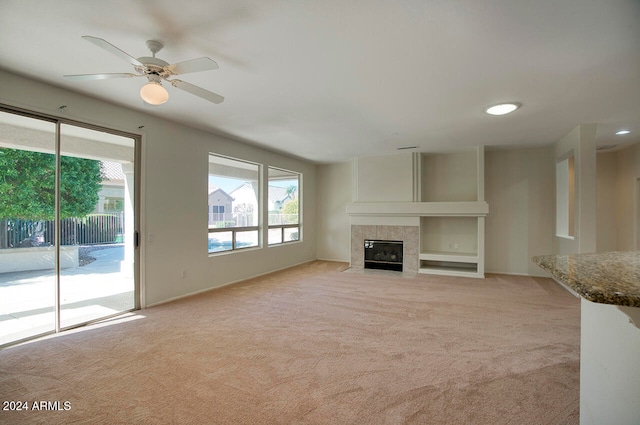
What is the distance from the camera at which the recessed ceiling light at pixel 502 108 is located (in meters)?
3.51

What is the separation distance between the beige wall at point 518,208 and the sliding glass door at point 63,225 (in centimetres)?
655

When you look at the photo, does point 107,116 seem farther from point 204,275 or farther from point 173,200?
point 204,275

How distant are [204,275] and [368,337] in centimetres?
297

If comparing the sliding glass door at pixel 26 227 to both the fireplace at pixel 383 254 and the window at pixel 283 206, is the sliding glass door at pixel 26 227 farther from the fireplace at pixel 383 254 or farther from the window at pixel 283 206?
the fireplace at pixel 383 254

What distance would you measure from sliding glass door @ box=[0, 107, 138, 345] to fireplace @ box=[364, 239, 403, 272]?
4.59 meters

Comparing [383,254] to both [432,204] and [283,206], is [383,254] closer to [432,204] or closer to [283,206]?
[432,204]

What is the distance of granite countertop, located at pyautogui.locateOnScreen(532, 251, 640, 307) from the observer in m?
0.89

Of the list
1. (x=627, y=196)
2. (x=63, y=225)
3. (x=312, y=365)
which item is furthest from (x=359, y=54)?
(x=627, y=196)

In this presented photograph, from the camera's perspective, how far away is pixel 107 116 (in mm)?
3564

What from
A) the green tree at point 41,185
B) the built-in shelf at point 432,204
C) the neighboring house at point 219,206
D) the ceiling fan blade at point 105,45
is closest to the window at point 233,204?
the neighboring house at point 219,206

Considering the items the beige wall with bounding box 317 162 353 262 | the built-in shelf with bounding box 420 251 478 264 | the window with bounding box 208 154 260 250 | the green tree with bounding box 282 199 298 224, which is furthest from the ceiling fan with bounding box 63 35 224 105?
the beige wall with bounding box 317 162 353 262

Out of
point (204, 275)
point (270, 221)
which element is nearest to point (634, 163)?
point (270, 221)

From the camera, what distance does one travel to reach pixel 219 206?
5.19 meters

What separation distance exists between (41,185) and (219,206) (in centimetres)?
240
